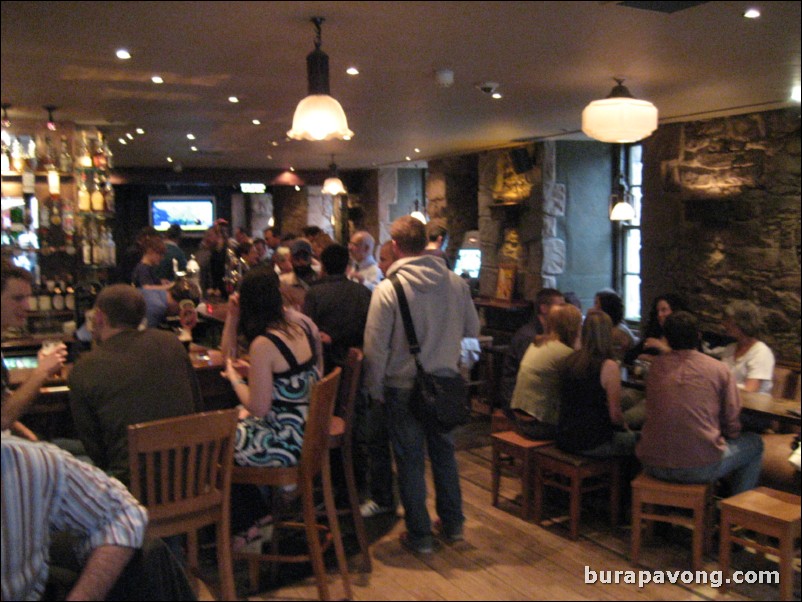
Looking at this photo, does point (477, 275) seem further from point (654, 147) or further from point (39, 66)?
point (39, 66)

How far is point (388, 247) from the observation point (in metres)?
4.52

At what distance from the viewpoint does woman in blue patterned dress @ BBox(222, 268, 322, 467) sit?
114 inches

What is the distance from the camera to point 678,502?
3.42 meters

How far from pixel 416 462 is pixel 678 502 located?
3.95 ft

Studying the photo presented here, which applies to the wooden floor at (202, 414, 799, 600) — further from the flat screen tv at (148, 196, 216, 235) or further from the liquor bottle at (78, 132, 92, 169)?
the flat screen tv at (148, 196, 216, 235)

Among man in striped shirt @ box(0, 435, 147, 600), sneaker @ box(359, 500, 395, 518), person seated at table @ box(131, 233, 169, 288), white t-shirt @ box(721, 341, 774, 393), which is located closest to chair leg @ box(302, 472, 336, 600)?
sneaker @ box(359, 500, 395, 518)

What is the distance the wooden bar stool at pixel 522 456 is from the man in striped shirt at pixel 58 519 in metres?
2.60

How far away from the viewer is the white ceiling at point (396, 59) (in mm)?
3143

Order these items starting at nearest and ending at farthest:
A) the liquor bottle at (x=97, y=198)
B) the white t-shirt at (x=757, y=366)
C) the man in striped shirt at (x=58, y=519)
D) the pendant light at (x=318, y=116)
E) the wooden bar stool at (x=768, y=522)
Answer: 1. the man in striped shirt at (x=58, y=519)
2. the wooden bar stool at (x=768, y=522)
3. the pendant light at (x=318, y=116)
4. the white t-shirt at (x=757, y=366)
5. the liquor bottle at (x=97, y=198)

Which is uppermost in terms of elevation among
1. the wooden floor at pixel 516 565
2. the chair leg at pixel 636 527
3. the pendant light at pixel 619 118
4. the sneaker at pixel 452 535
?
the pendant light at pixel 619 118

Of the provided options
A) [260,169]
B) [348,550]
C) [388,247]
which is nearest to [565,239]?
[388,247]

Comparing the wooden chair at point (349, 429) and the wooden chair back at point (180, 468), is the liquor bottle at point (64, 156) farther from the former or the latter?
the wooden chair back at point (180, 468)

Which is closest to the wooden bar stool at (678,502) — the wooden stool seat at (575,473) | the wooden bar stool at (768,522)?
the wooden bar stool at (768,522)

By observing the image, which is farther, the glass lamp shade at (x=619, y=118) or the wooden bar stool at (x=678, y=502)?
the glass lamp shade at (x=619, y=118)
